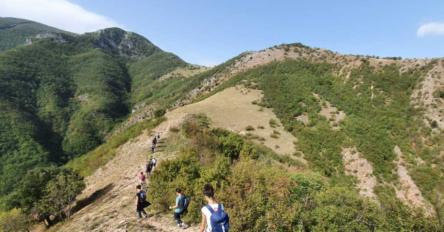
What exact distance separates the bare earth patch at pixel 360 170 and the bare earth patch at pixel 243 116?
656 centimetres

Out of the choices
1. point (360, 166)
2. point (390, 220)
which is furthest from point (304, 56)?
point (390, 220)

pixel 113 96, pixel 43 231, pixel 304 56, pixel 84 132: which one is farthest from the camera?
pixel 113 96

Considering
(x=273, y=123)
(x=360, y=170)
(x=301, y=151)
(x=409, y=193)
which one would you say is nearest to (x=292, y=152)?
(x=301, y=151)

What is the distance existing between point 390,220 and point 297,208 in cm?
696

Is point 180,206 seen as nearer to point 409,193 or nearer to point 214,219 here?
point 214,219

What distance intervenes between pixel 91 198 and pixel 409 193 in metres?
31.6

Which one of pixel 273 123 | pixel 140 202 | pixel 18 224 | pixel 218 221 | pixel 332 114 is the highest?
pixel 218 221

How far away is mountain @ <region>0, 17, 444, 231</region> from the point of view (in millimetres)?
17266

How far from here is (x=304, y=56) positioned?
84188mm

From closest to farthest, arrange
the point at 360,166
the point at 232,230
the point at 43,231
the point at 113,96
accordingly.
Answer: the point at 232,230 → the point at 43,231 → the point at 360,166 → the point at 113,96

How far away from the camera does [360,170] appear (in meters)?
43.1

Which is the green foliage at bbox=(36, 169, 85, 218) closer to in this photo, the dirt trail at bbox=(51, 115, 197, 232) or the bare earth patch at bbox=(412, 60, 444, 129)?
the dirt trail at bbox=(51, 115, 197, 232)

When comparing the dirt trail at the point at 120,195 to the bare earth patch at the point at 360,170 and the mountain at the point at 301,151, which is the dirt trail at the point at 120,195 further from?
the bare earth patch at the point at 360,170

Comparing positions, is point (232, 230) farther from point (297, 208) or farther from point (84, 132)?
point (84, 132)
